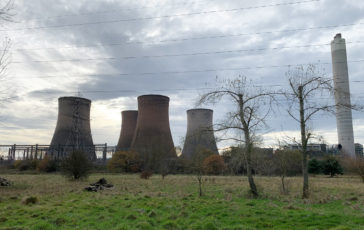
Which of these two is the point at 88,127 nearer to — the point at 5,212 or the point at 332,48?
the point at 5,212

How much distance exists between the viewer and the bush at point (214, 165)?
100 ft

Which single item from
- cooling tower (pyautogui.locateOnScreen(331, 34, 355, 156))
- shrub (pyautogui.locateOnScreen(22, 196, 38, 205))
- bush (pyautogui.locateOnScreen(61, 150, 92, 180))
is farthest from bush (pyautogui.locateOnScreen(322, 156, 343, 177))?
shrub (pyautogui.locateOnScreen(22, 196, 38, 205))

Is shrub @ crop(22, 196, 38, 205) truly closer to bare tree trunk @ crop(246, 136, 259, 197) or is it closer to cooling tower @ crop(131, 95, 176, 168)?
bare tree trunk @ crop(246, 136, 259, 197)

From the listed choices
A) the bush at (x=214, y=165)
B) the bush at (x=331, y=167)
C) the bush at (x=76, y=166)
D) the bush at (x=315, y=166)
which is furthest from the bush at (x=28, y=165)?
the bush at (x=331, y=167)

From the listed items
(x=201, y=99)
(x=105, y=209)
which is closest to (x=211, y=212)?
(x=105, y=209)

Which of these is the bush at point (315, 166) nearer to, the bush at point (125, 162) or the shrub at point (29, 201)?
the bush at point (125, 162)

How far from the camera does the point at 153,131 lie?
31.0 m

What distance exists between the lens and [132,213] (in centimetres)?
557

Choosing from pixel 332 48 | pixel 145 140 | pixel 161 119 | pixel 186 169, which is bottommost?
pixel 186 169

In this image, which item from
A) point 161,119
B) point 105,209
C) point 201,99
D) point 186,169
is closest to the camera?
point 105,209

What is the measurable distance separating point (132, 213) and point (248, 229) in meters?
2.35

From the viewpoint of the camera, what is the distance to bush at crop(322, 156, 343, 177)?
2722 cm

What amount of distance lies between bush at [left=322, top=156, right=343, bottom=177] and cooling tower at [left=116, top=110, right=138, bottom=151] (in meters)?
23.9

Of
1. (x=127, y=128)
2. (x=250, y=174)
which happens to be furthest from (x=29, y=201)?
(x=127, y=128)
